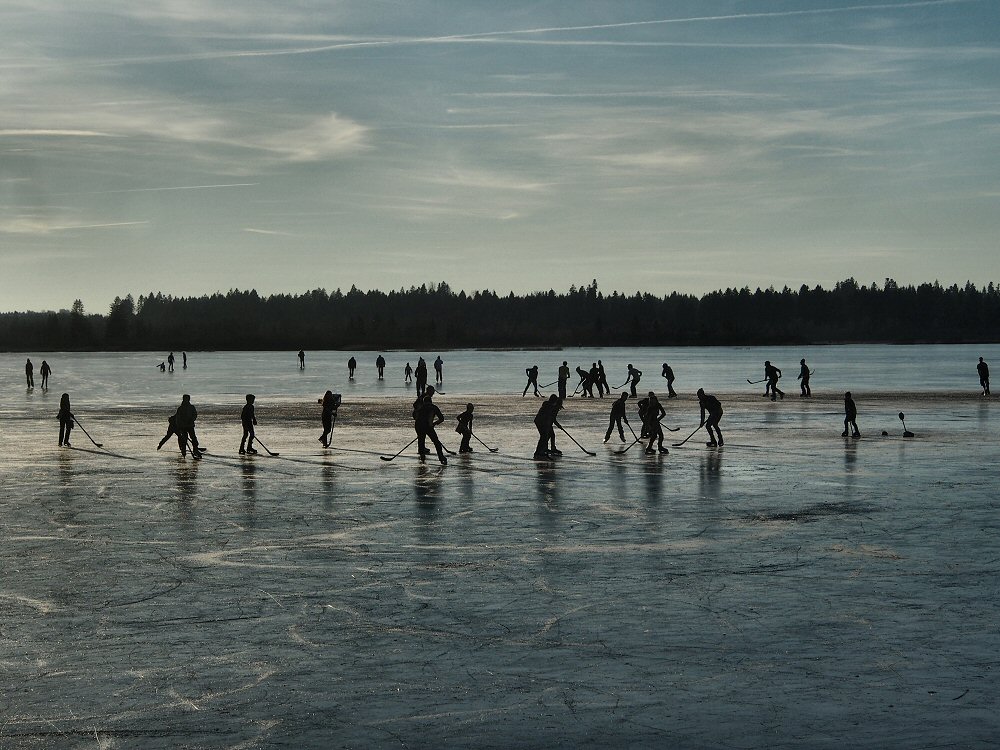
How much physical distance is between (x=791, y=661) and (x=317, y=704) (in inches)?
139

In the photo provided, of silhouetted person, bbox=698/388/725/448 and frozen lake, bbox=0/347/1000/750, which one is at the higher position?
silhouetted person, bbox=698/388/725/448

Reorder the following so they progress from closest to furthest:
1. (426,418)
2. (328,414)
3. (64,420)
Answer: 1. (426,418)
2. (328,414)
3. (64,420)

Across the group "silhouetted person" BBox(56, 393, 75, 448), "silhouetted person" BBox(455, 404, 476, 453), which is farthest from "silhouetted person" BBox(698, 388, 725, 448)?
"silhouetted person" BBox(56, 393, 75, 448)

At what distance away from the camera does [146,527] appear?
572 inches

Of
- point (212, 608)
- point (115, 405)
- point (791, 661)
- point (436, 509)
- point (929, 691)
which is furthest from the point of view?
point (115, 405)

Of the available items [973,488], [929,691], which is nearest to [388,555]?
[929,691]

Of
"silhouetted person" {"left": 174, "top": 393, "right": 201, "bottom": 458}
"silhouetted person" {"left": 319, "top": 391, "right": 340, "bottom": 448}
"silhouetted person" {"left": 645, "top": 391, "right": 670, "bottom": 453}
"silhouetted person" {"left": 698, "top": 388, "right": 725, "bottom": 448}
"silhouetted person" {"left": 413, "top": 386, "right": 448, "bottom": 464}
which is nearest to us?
"silhouetted person" {"left": 413, "top": 386, "right": 448, "bottom": 464}

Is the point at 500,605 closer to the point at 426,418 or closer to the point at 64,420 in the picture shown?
the point at 426,418

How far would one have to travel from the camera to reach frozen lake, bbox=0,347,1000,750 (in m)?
7.18

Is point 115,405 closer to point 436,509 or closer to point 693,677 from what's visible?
point 436,509

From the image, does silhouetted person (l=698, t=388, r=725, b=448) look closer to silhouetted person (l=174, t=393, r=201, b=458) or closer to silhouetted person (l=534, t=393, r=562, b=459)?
silhouetted person (l=534, t=393, r=562, b=459)

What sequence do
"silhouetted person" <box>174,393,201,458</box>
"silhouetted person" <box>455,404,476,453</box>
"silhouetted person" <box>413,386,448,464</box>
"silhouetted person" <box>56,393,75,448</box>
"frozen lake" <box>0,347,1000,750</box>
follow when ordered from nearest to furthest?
"frozen lake" <box>0,347,1000,750</box>
"silhouetted person" <box>413,386,448,464</box>
"silhouetted person" <box>174,393,201,458</box>
"silhouetted person" <box>455,404,476,453</box>
"silhouetted person" <box>56,393,75,448</box>

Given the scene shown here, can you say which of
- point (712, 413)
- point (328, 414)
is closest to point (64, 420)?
point (328, 414)

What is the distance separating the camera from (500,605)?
10.2 metres
